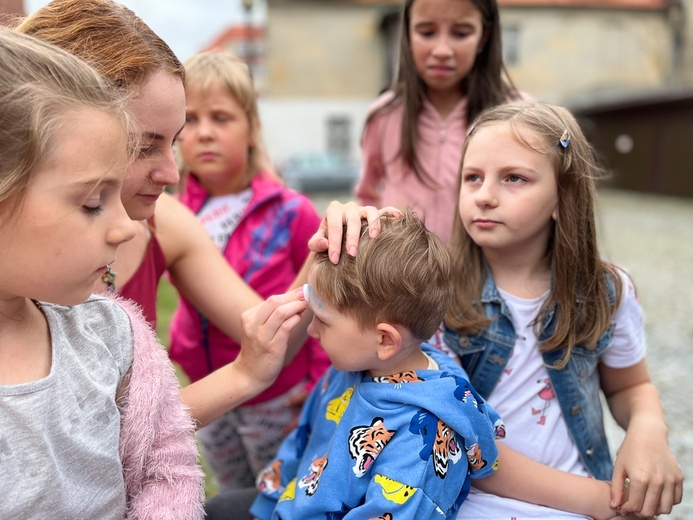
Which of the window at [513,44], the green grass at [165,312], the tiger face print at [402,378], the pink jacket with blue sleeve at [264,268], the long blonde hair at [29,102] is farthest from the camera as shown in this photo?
the window at [513,44]

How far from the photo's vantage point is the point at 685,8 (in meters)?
22.8

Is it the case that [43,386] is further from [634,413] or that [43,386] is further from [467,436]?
[634,413]

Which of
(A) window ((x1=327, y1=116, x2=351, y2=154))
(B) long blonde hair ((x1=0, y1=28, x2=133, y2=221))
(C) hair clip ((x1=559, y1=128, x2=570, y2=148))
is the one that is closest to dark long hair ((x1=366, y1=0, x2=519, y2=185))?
(C) hair clip ((x1=559, y1=128, x2=570, y2=148))

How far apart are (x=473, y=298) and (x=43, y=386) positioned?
3.47ft

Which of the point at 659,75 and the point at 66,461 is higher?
the point at 66,461

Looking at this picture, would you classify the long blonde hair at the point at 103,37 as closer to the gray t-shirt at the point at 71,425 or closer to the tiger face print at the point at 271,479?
the gray t-shirt at the point at 71,425

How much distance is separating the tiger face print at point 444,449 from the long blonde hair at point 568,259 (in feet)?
1.33

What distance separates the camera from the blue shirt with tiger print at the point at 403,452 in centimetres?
125

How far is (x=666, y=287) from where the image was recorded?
22.9 feet

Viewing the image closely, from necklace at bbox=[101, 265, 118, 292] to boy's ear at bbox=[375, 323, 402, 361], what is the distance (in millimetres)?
687

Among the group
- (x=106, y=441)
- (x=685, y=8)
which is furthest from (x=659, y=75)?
(x=106, y=441)

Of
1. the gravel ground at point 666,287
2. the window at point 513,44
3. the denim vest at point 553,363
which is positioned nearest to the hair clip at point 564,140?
the gravel ground at point 666,287

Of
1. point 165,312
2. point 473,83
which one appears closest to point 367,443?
point 473,83

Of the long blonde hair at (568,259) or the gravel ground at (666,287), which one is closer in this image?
the long blonde hair at (568,259)
